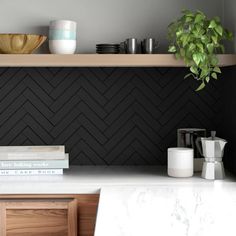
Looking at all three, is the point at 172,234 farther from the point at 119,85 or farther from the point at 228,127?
the point at 119,85

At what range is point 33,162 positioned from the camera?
2957mm

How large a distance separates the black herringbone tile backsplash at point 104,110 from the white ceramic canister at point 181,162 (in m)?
0.41

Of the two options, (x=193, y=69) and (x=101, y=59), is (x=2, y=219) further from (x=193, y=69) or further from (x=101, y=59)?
(x=193, y=69)

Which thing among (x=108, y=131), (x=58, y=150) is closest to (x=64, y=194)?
(x=58, y=150)

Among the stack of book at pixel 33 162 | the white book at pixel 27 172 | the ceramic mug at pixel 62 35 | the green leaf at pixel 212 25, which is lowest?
the white book at pixel 27 172

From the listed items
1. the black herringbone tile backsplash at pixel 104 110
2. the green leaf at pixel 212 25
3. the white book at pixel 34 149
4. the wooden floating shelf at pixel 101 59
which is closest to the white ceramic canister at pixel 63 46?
the wooden floating shelf at pixel 101 59

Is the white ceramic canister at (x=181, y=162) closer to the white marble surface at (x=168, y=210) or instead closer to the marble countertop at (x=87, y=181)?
the marble countertop at (x=87, y=181)

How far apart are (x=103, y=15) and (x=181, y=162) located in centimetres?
104

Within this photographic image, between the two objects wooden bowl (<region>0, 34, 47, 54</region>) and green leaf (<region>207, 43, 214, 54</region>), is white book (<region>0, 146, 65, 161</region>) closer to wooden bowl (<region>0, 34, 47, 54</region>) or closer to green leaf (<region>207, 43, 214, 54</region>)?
wooden bowl (<region>0, 34, 47, 54</region>)

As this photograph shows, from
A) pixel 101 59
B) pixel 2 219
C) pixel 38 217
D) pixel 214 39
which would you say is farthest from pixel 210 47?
pixel 2 219

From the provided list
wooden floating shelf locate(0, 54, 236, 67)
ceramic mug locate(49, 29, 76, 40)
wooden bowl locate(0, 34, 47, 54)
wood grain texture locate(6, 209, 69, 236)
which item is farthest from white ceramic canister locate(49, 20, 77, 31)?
wood grain texture locate(6, 209, 69, 236)

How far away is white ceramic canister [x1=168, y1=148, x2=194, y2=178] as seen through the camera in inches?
114

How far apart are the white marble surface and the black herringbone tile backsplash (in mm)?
645

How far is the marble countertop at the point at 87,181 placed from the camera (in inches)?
107
